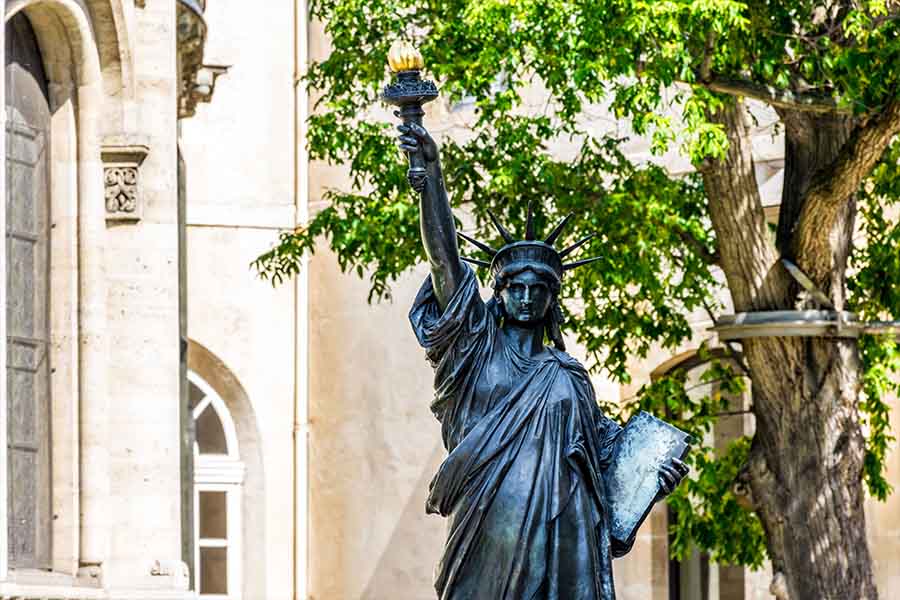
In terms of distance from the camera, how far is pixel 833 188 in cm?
2048

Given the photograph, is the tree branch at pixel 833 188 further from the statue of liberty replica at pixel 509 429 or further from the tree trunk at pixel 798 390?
the statue of liberty replica at pixel 509 429

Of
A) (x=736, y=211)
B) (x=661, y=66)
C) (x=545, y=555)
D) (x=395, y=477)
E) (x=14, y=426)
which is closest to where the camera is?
(x=545, y=555)

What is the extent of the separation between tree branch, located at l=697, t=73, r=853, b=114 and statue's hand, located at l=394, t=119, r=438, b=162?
10489 mm

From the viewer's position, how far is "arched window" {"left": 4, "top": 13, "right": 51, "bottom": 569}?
1789 centimetres

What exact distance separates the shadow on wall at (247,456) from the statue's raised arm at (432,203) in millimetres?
20444

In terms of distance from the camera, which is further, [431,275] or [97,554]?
[97,554]

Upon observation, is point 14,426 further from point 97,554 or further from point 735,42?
point 735,42

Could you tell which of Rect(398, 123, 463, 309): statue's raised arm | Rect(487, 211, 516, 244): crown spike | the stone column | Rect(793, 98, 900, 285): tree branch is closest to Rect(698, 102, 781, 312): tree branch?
Rect(793, 98, 900, 285): tree branch

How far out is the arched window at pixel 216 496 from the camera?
30250 mm

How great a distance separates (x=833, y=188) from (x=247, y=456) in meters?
11.1

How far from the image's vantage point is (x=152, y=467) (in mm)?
18906

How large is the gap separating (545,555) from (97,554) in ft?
30.1

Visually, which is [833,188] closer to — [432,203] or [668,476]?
[668,476]

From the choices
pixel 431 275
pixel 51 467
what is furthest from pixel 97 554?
pixel 431 275
